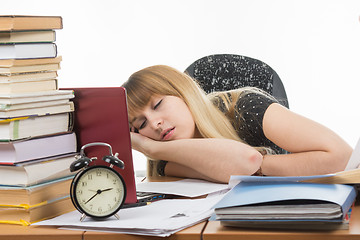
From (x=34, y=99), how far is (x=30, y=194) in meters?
0.21

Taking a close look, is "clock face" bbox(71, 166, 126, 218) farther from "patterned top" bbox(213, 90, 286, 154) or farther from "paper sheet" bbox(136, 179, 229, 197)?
"patterned top" bbox(213, 90, 286, 154)

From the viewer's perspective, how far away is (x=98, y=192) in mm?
1198

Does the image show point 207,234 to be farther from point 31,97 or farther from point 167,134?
point 167,134

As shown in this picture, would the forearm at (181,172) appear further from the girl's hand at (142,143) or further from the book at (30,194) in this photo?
the book at (30,194)

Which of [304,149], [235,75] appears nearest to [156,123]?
[304,149]

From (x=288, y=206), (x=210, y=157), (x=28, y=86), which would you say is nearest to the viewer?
(x=288, y=206)

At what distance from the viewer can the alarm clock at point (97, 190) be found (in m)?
1.18

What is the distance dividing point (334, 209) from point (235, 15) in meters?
3.31

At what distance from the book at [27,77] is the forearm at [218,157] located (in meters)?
0.56

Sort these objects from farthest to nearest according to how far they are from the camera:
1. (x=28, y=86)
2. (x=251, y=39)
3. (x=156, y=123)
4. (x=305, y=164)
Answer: (x=251, y=39), (x=156, y=123), (x=305, y=164), (x=28, y=86)

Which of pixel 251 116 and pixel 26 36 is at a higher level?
pixel 26 36

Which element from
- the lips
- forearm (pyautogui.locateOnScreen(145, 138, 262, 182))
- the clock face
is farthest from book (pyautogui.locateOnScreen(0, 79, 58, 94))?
the lips

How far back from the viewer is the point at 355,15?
409cm

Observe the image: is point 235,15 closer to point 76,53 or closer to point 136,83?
point 76,53
